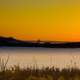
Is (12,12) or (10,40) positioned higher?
(12,12)

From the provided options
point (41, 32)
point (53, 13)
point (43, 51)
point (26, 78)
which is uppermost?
point (53, 13)

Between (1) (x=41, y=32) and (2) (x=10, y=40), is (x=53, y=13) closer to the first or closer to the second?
(1) (x=41, y=32)

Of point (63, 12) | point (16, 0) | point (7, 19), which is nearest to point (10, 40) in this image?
point (7, 19)

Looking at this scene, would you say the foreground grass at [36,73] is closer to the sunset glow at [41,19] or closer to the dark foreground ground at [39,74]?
the dark foreground ground at [39,74]

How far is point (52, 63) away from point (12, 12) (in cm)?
34

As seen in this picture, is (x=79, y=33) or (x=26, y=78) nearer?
(x=26, y=78)

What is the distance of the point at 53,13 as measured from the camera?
4.09 feet

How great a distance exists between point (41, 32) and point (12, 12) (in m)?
0.19

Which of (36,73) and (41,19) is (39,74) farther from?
(41,19)

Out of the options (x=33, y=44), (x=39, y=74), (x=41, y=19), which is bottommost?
(x=39, y=74)

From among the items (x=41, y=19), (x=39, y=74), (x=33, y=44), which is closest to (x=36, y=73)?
(x=39, y=74)

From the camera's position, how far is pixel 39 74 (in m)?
1.17

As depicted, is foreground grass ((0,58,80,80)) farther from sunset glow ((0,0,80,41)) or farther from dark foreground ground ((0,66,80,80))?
Result: sunset glow ((0,0,80,41))

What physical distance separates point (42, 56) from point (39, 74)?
3.6 inches
